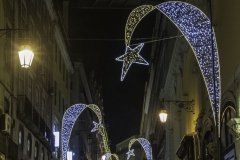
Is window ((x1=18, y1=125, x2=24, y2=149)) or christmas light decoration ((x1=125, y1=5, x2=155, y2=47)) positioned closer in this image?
christmas light decoration ((x1=125, y1=5, x2=155, y2=47))

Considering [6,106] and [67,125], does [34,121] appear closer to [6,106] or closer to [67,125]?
[67,125]

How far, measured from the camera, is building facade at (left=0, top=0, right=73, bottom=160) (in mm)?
32500

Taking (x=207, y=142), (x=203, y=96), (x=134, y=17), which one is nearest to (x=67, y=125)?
(x=203, y=96)

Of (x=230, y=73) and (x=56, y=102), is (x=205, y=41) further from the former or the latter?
(x=56, y=102)

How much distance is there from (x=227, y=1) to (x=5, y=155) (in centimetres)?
1453

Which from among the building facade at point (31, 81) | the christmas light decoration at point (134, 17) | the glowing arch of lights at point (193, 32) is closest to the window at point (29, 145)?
the building facade at point (31, 81)

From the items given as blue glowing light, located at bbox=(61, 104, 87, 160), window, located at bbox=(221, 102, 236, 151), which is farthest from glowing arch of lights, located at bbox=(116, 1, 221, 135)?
blue glowing light, located at bbox=(61, 104, 87, 160)

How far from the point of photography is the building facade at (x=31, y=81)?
32.5 m

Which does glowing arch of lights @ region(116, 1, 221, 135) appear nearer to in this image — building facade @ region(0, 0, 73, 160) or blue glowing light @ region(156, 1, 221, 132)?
blue glowing light @ region(156, 1, 221, 132)

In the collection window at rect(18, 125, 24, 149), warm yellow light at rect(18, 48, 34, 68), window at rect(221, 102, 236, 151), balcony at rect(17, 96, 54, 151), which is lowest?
window at rect(221, 102, 236, 151)

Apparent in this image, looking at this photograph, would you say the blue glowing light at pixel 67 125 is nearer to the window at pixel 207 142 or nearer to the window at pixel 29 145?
the window at pixel 29 145

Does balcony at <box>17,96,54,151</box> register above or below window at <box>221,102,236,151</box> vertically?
above

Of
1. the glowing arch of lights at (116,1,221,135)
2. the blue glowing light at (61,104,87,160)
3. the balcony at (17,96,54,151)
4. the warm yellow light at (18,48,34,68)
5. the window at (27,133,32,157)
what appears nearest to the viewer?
the glowing arch of lights at (116,1,221,135)

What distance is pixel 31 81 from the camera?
42500mm
